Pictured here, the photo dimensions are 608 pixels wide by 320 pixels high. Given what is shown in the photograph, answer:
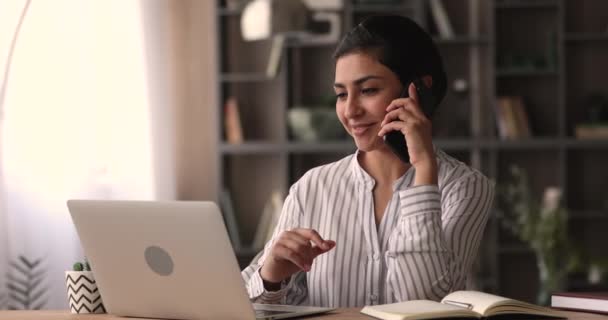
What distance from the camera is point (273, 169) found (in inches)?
233

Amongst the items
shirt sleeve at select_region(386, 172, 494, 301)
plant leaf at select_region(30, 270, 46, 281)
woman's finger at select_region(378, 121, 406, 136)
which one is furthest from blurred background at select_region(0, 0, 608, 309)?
shirt sleeve at select_region(386, 172, 494, 301)

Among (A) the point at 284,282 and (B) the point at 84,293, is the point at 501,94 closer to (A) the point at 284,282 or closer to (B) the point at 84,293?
(A) the point at 284,282

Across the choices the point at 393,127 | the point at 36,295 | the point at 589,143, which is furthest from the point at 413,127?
the point at 589,143

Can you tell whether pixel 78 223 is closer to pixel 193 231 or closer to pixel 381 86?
pixel 193 231

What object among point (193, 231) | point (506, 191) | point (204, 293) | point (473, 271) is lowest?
point (473, 271)

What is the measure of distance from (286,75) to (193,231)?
12.9 ft

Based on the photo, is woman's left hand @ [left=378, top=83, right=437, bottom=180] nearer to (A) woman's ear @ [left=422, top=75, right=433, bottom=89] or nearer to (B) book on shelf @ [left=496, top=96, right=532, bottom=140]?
(A) woman's ear @ [left=422, top=75, right=433, bottom=89]

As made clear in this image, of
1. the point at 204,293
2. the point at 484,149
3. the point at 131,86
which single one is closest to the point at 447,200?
the point at 204,293

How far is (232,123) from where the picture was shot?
568cm

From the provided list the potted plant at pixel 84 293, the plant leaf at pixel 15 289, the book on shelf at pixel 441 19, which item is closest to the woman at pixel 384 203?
the potted plant at pixel 84 293

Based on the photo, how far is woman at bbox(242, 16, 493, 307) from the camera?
2.09 meters

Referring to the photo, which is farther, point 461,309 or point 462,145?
point 462,145

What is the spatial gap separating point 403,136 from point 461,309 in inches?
21.1

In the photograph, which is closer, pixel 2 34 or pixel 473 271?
pixel 2 34
